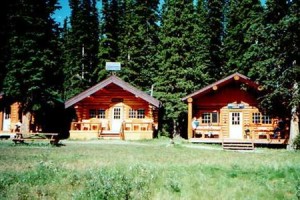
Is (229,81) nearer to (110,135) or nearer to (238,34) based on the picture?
(110,135)

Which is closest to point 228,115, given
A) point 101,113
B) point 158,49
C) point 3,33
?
point 101,113

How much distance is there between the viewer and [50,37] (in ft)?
96.9

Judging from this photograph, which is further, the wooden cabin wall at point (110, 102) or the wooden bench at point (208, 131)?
the wooden cabin wall at point (110, 102)

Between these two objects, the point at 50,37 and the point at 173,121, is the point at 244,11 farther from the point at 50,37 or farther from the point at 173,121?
the point at 50,37

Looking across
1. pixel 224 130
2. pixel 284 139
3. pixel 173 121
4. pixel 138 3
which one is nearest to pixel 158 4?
pixel 138 3

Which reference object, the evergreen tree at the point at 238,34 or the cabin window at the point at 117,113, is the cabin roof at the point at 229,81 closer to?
the cabin window at the point at 117,113

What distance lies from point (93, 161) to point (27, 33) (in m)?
17.7

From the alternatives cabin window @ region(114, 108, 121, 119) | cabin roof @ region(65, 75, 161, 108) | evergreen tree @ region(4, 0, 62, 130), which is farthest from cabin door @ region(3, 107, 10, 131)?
cabin window @ region(114, 108, 121, 119)

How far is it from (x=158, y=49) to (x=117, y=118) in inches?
412

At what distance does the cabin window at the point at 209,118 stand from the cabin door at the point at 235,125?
1240mm

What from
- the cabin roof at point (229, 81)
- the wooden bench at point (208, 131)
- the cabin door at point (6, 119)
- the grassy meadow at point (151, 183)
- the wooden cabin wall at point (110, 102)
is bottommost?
the grassy meadow at point (151, 183)

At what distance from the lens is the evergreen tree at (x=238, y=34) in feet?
118

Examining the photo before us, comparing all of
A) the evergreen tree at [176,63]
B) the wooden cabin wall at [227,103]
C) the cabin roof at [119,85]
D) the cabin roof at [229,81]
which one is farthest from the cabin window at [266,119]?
the cabin roof at [119,85]

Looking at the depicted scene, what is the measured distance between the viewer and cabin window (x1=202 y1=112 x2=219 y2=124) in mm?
29073
